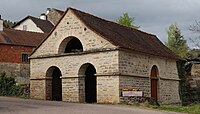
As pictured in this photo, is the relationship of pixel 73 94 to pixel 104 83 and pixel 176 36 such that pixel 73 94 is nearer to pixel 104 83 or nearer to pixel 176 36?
pixel 104 83

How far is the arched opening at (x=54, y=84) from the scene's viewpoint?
29.6 meters

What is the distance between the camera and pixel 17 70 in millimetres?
41094

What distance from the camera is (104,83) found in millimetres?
25984

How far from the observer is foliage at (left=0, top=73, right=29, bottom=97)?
1240 inches

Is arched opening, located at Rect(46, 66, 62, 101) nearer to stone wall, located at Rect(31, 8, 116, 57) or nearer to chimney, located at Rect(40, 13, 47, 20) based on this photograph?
stone wall, located at Rect(31, 8, 116, 57)

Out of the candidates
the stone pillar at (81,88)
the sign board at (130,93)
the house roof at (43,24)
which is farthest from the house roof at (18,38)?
the sign board at (130,93)

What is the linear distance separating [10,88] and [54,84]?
393 centimetres

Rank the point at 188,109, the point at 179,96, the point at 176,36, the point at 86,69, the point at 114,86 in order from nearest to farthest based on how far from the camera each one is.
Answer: the point at 188,109 < the point at 114,86 < the point at 86,69 < the point at 179,96 < the point at 176,36

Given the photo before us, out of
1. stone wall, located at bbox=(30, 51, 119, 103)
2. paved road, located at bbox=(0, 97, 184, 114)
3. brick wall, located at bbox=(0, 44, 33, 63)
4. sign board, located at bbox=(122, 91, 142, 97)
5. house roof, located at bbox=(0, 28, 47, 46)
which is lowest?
paved road, located at bbox=(0, 97, 184, 114)

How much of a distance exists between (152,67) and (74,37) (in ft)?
22.1

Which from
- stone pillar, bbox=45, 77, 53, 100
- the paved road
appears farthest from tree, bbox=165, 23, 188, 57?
the paved road

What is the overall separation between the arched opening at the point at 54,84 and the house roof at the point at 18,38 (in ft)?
36.6

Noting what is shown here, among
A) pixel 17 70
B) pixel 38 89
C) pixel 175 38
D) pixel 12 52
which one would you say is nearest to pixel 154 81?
pixel 38 89

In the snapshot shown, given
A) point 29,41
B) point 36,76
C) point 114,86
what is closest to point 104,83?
point 114,86
